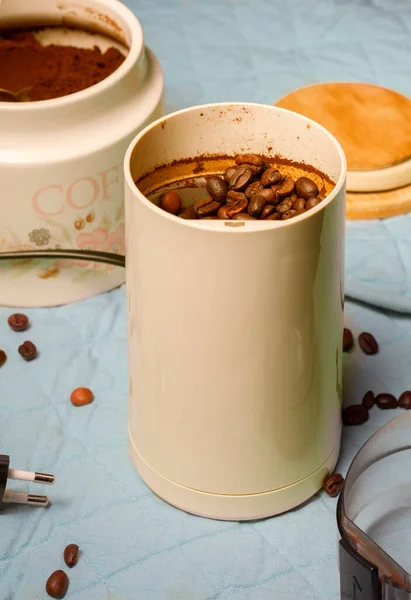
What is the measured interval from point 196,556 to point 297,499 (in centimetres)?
7

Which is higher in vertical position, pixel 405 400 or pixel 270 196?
pixel 270 196

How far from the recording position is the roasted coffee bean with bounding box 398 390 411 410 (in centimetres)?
68

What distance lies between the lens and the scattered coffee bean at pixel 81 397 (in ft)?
2.28

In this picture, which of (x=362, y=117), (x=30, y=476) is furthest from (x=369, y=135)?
(x=30, y=476)

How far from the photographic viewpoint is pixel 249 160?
23.8 inches

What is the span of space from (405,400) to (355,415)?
0.04m

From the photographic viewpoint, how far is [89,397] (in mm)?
697

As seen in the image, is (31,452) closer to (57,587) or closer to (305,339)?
(57,587)

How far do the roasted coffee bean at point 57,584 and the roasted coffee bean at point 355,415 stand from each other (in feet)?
0.71

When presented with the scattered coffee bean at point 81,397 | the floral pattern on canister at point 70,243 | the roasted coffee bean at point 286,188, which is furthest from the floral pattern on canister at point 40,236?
the roasted coffee bean at point 286,188

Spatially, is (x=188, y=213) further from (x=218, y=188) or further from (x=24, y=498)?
(x=24, y=498)

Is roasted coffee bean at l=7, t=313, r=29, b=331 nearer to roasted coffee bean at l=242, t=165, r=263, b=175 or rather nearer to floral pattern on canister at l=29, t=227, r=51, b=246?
floral pattern on canister at l=29, t=227, r=51, b=246

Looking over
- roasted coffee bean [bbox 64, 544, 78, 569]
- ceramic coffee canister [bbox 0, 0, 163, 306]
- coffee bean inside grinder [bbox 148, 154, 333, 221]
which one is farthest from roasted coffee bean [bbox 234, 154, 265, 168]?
roasted coffee bean [bbox 64, 544, 78, 569]

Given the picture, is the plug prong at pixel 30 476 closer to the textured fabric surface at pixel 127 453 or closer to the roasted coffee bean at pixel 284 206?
the textured fabric surface at pixel 127 453
